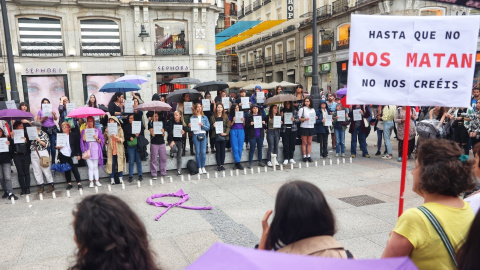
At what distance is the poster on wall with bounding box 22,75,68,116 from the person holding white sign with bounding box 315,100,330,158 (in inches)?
622

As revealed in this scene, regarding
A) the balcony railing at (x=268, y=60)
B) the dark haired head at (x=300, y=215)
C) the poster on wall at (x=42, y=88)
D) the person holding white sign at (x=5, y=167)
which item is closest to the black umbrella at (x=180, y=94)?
the person holding white sign at (x=5, y=167)

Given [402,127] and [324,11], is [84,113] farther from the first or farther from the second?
[324,11]

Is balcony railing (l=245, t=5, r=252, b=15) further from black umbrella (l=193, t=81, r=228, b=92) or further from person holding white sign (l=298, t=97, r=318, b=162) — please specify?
person holding white sign (l=298, t=97, r=318, b=162)

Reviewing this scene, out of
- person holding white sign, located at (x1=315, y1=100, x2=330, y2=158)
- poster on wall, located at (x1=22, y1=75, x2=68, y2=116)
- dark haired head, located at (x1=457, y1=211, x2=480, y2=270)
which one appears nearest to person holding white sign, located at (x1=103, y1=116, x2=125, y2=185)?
person holding white sign, located at (x1=315, y1=100, x2=330, y2=158)

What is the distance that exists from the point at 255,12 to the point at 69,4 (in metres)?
27.0

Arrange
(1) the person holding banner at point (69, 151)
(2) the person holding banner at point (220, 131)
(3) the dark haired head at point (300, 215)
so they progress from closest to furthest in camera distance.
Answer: (3) the dark haired head at point (300, 215) < (1) the person holding banner at point (69, 151) < (2) the person holding banner at point (220, 131)

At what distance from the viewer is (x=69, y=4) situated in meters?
19.8

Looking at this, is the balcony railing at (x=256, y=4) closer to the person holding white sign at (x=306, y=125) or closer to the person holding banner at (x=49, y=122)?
the person holding white sign at (x=306, y=125)

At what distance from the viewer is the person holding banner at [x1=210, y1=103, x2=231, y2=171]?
9.45 metres

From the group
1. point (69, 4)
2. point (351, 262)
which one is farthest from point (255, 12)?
point (351, 262)

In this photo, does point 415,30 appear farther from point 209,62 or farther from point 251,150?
point 209,62

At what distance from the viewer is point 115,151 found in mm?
8469

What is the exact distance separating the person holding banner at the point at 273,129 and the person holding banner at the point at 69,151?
193 inches

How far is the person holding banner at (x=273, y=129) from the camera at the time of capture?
9.79m
